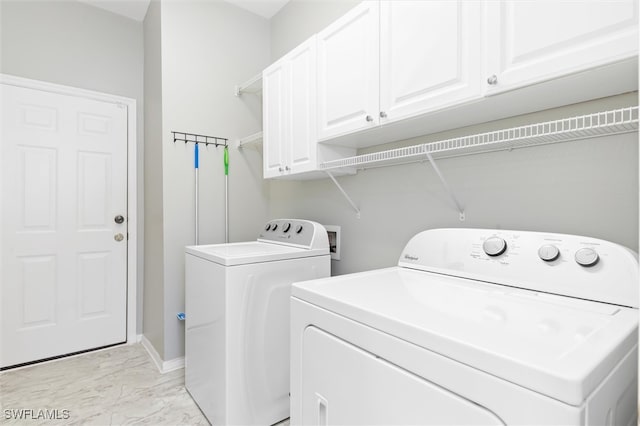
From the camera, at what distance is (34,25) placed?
2.45 metres

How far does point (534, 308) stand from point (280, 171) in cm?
155

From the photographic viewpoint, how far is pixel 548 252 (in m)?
1.05

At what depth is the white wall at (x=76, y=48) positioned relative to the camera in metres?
2.39

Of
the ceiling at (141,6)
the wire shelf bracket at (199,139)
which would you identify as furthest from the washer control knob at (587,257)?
the ceiling at (141,6)

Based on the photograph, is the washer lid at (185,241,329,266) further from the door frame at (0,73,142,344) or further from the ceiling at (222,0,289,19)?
the ceiling at (222,0,289,19)

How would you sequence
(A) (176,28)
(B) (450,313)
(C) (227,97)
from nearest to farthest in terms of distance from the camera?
1. (B) (450,313)
2. (A) (176,28)
3. (C) (227,97)

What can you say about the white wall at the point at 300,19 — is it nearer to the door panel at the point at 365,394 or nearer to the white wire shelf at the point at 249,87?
the white wire shelf at the point at 249,87

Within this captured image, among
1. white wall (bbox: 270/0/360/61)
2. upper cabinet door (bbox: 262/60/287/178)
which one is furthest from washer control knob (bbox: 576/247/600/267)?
white wall (bbox: 270/0/360/61)

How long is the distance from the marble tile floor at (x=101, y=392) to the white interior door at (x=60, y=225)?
10.3 inches

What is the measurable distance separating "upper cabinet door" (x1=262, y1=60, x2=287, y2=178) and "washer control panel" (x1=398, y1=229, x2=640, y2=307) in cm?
109

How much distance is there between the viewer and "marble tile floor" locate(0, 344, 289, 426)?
1.85 meters

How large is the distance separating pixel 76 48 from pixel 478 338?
337 cm

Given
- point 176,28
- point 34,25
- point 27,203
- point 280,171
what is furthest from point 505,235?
point 34,25

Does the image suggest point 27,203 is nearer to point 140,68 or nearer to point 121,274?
point 121,274
